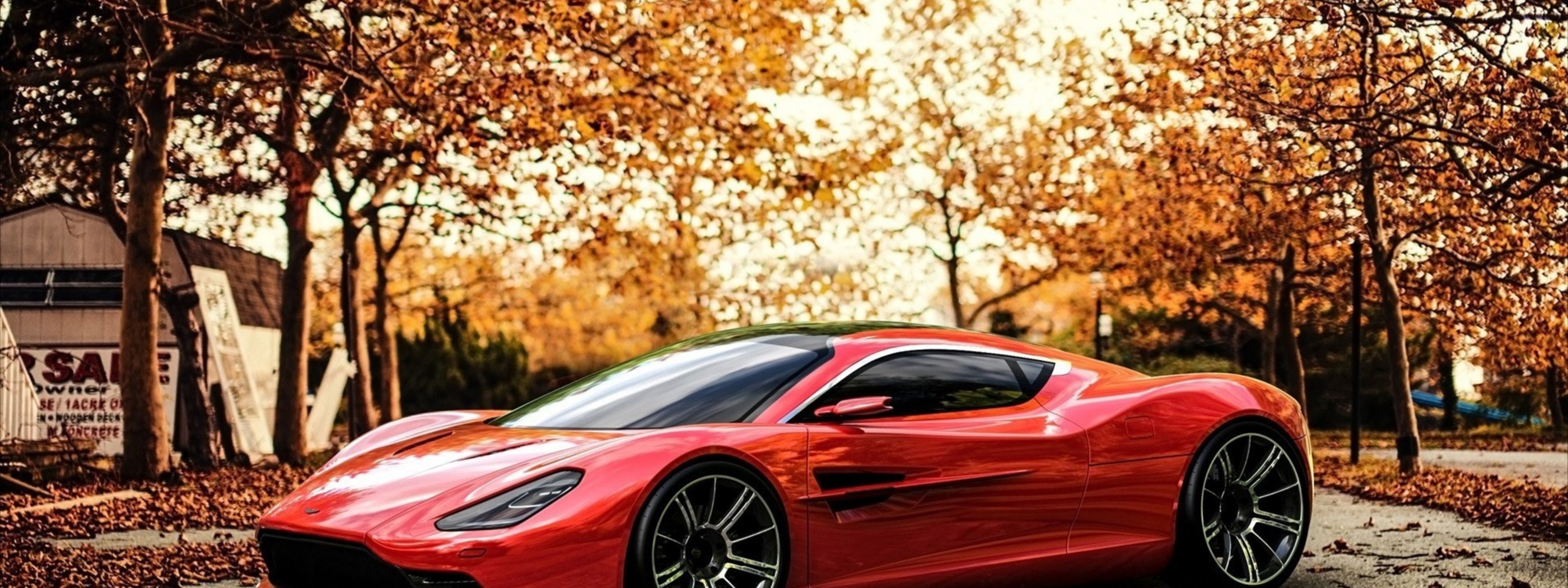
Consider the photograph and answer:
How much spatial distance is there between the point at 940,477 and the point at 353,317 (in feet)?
64.7

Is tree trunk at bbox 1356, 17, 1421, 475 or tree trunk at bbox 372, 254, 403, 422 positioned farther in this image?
tree trunk at bbox 372, 254, 403, 422

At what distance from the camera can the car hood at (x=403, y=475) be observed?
5.61 m

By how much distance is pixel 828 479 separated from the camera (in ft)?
19.5

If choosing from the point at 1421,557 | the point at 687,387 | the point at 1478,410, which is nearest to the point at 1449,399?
the point at 1478,410

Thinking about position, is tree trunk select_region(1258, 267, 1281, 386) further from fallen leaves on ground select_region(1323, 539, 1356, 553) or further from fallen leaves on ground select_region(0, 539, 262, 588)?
fallen leaves on ground select_region(0, 539, 262, 588)

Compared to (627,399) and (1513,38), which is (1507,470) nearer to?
(1513,38)

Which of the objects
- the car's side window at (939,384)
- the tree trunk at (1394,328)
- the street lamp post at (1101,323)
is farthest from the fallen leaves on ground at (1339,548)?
the street lamp post at (1101,323)

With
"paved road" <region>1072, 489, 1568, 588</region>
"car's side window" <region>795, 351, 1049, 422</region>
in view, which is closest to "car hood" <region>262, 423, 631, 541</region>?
"car's side window" <region>795, 351, 1049, 422</region>

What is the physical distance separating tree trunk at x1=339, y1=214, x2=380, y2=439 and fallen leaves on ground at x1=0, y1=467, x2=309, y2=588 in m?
5.48

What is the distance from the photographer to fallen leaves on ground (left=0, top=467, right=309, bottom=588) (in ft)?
28.5

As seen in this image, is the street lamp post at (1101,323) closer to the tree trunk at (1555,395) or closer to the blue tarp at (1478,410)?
the blue tarp at (1478,410)

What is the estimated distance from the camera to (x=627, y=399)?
652 centimetres

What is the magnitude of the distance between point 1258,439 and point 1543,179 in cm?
534

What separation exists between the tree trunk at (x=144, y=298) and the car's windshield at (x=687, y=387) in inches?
443
